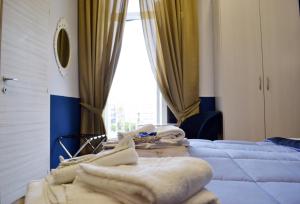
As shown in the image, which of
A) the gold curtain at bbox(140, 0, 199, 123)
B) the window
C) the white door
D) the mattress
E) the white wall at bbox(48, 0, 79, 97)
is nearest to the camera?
the mattress

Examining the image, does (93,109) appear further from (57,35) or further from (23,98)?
(23,98)

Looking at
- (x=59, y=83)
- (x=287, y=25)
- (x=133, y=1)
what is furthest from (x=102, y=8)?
(x=287, y=25)

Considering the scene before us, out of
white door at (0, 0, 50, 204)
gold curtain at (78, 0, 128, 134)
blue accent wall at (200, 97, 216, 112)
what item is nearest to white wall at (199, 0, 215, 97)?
blue accent wall at (200, 97, 216, 112)

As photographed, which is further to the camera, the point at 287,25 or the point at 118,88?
the point at 118,88

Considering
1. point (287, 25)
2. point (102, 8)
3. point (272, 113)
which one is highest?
point (102, 8)

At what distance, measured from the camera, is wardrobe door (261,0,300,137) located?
2.63 meters

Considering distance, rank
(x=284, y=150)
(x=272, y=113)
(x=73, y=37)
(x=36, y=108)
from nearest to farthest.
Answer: (x=284, y=150), (x=36, y=108), (x=272, y=113), (x=73, y=37)

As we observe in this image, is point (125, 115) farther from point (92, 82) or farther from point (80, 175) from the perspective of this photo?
point (80, 175)

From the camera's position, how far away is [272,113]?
264 cm

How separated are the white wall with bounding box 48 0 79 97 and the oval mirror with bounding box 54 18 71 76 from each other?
0.19 feet

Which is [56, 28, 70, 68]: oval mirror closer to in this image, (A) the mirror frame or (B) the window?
(A) the mirror frame

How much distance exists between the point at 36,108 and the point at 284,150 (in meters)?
2.05

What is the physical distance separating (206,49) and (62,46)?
6.04 feet

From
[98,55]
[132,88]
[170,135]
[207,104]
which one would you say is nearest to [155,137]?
[170,135]
